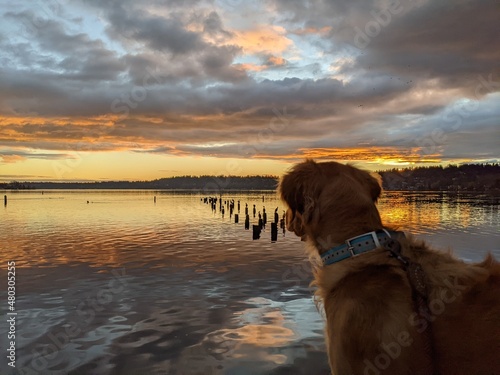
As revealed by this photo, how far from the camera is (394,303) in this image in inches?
124

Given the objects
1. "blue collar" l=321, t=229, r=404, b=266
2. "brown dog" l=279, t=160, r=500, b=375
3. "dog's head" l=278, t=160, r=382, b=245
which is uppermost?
"dog's head" l=278, t=160, r=382, b=245

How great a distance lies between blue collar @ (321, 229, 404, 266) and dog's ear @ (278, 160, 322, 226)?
0.56 meters

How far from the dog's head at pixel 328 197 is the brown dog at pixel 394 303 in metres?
0.01

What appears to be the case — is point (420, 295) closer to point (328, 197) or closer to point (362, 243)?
point (362, 243)

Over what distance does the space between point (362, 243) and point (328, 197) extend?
64 cm

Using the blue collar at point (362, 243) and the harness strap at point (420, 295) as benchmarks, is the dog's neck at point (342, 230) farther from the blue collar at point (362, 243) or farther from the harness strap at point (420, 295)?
the harness strap at point (420, 295)

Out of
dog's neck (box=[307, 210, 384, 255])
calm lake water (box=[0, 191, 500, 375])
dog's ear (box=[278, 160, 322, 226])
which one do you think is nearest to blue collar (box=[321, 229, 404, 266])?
dog's neck (box=[307, 210, 384, 255])

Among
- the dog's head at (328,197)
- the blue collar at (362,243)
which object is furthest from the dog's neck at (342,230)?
the blue collar at (362,243)

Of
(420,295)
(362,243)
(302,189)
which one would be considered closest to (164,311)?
(302,189)

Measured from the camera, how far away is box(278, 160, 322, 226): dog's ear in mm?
4023

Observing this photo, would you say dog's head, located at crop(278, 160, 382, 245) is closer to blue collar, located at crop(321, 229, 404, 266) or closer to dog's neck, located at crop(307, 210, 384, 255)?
dog's neck, located at crop(307, 210, 384, 255)

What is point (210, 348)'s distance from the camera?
9.27 metres

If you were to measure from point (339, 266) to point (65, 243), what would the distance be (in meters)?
30.4

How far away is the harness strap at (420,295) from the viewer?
295cm
